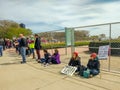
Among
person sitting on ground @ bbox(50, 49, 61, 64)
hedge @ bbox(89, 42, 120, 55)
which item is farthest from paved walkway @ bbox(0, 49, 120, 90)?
person sitting on ground @ bbox(50, 49, 61, 64)

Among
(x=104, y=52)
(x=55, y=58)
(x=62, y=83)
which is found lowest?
(x=62, y=83)

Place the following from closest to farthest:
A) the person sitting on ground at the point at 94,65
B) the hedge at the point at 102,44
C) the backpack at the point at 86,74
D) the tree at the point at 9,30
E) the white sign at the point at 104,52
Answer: the white sign at the point at 104,52, the backpack at the point at 86,74, the person sitting on ground at the point at 94,65, the hedge at the point at 102,44, the tree at the point at 9,30

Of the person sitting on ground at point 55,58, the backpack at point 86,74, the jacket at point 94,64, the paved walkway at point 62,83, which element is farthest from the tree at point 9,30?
the backpack at point 86,74

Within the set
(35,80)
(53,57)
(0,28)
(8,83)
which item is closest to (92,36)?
(53,57)

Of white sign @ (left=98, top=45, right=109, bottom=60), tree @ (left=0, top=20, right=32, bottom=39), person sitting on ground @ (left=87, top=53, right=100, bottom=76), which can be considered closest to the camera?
white sign @ (left=98, top=45, right=109, bottom=60)

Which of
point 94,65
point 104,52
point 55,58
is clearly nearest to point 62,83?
point 94,65

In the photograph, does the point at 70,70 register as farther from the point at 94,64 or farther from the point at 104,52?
the point at 104,52

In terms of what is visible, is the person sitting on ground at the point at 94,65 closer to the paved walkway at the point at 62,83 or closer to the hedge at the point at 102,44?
the paved walkway at the point at 62,83

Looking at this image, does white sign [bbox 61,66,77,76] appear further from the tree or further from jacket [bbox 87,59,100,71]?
the tree

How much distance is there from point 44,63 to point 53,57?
2.22 feet

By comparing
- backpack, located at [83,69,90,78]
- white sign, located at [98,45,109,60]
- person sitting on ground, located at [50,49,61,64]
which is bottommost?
backpack, located at [83,69,90,78]

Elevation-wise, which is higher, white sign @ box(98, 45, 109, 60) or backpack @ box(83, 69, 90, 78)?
white sign @ box(98, 45, 109, 60)

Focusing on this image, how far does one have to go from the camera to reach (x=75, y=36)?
38.5 feet

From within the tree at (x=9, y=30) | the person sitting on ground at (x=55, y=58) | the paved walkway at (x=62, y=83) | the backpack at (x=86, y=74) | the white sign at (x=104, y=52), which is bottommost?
the paved walkway at (x=62, y=83)
